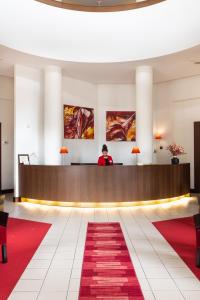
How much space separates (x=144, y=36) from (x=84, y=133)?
14.9 ft

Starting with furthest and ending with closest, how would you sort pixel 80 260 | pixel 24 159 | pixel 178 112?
pixel 178 112, pixel 24 159, pixel 80 260

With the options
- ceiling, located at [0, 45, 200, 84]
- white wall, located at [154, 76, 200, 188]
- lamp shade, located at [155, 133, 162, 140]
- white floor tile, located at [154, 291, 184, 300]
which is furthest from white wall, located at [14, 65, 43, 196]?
white floor tile, located at [154, 291, 184, 300]

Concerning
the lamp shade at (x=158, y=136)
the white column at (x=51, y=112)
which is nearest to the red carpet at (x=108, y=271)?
the white column at (x=51, y=112)

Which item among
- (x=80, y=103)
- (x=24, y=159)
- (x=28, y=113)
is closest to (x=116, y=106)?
(x=80, y=103)

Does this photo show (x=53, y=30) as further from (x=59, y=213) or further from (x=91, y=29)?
(x=59, y=213)

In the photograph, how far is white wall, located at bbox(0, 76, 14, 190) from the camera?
10773mm

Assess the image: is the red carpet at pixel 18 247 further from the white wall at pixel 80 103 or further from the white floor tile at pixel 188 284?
the white wall at pixel 80 103

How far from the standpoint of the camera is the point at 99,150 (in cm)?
1216

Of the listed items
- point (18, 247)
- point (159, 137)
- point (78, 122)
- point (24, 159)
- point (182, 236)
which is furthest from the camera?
point (159, 137)

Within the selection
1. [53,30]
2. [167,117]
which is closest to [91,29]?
[53,30]

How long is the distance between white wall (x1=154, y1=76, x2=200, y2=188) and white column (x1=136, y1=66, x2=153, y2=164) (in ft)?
7.27

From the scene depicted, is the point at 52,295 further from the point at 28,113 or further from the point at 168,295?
A: the point at 28,113

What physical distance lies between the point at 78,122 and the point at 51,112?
6.36 feet

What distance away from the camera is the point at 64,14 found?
7.85 m
